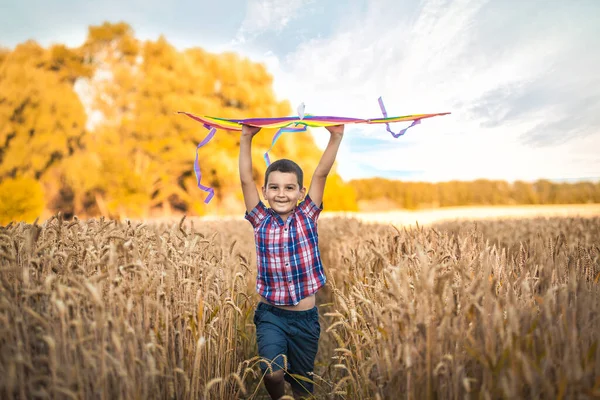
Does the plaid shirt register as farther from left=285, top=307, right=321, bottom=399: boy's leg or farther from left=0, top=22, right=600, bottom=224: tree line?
left=0, top=22, right=600, bottom=224: tree line

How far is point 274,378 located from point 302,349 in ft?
1.16

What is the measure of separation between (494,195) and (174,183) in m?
45.9

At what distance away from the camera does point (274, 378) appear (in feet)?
7.68

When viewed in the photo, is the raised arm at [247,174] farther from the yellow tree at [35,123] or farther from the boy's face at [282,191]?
the yellow tree at [35,123]

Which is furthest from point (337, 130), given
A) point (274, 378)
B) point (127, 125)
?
point (127, 125)

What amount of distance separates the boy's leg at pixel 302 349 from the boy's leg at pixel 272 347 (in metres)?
0.09

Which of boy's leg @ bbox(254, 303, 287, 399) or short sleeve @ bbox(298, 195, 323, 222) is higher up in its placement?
short sleeve @ bbox(298, 195, 323, 222)

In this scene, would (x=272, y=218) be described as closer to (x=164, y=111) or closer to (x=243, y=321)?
(x=243, y=321)

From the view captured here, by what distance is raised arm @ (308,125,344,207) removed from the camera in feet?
9.27

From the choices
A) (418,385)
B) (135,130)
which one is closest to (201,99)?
(135,130)

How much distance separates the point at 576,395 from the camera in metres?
1.24

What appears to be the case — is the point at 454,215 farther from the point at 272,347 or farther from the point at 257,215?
the point at 272,347

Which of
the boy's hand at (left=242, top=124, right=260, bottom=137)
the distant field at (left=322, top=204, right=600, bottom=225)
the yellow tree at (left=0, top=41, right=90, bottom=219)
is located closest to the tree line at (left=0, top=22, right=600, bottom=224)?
the yellow tree at (left=0, top=41, right=90, bottom=219)

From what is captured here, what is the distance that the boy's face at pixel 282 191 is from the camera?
271 centimetres
